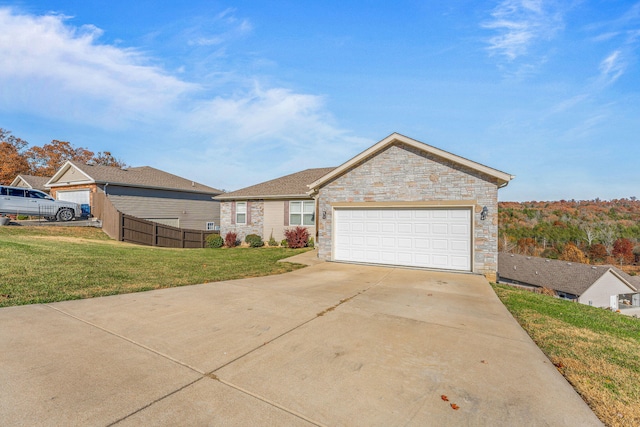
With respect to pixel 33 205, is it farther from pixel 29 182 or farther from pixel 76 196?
pixel 29 182

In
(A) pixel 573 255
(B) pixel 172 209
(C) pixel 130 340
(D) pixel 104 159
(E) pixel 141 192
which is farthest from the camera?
(A) pixel 573 255

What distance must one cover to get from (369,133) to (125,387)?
651 inches

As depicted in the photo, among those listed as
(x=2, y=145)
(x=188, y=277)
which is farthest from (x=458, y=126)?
(x=2, y=145)

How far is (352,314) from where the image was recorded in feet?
17.3

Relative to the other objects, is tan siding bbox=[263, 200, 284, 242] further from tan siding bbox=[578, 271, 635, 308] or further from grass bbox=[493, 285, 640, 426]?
tan siding bbox=[578, 271, 635, 308]

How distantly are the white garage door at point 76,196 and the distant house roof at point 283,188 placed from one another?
9.31 metres

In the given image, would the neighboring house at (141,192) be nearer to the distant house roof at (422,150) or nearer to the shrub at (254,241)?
the shrub at (254,241)

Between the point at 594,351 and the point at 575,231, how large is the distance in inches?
2485

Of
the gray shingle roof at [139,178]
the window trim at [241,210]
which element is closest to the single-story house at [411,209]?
the window trim at [241,210]

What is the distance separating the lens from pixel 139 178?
21750 mm

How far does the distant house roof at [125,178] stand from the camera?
1944cm

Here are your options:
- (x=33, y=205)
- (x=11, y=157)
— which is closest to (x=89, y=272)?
(x=33, y=205)

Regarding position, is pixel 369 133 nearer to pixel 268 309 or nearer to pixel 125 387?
pixel 268 309

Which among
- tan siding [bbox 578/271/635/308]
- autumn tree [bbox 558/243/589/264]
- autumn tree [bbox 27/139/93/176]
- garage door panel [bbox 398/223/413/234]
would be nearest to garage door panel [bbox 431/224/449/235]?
garage door panel [bbox 398/223/413/234]
